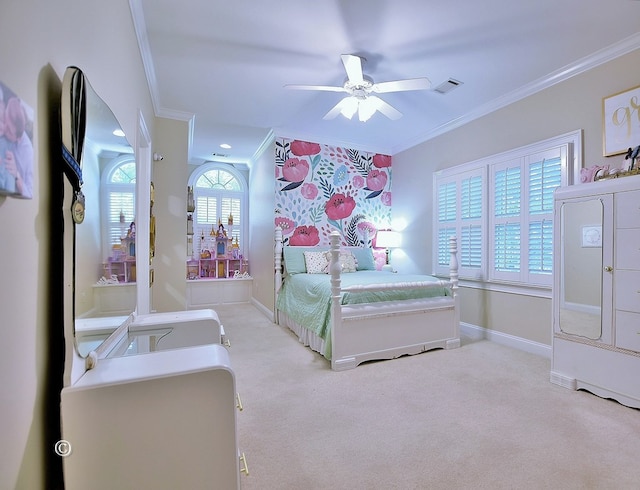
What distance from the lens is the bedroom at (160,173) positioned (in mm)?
759

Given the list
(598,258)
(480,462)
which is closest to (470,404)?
(480,462)

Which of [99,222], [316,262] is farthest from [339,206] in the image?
[99,222]

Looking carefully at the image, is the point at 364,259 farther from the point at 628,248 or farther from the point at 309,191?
the point at 628,248

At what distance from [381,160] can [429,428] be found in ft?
13.8

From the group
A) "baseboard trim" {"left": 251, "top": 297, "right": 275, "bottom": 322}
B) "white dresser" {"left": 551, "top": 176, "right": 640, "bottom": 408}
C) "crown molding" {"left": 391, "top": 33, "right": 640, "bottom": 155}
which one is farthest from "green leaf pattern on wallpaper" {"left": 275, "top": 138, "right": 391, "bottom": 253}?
"white dresser" {"left": 551, "top": 176, "right": 640, "bottom": 408}

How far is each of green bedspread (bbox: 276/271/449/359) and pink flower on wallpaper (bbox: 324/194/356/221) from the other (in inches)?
51.4

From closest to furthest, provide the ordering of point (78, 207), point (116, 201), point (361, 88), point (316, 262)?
1. point (78, 207)
2. point (116, 201)
3. point (361, 88)
4. point (316, 262)

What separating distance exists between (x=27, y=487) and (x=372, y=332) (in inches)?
95.6

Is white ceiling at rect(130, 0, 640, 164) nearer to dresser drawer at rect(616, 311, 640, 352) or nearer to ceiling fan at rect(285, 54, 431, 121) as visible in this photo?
ceiling fan at rect(285, 54, 431, 121)

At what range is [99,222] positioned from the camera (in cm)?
124

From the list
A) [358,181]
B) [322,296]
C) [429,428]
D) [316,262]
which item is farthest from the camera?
[358,181]

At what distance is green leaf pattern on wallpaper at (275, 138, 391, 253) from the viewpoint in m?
4.49

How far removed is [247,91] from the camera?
3.27 meters

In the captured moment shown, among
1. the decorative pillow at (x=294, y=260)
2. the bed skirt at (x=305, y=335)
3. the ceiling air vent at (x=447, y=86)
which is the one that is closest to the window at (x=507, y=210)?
the ceiling air vent at (x=447, y=86)
